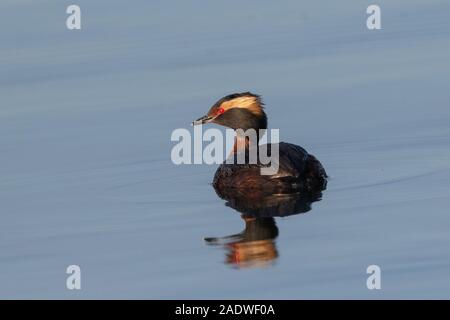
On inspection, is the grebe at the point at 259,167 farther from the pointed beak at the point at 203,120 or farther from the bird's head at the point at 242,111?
the pointed beak at the point at 203,120

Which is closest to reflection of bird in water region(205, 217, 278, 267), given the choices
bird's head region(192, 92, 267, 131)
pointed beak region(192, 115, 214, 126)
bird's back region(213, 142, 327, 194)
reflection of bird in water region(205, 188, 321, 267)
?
reflection of bird in water region(205, 188, 321, 267)

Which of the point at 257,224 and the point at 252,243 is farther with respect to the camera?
the point at 257,224

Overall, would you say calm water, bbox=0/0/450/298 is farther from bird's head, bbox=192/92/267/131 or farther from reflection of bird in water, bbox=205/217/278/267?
bird's head, bbox=192/92/267/131

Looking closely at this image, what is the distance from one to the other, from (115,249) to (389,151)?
4.50 meters

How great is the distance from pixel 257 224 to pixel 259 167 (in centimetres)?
182

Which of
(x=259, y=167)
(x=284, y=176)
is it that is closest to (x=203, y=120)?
(x=259, y=167)

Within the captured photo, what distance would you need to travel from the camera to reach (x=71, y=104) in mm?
18922

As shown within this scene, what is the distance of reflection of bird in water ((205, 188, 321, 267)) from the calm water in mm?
42

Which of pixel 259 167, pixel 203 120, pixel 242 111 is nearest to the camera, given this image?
pixel 259 167

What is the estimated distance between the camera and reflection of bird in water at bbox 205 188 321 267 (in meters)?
12.3

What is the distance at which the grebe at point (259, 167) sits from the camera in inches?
594

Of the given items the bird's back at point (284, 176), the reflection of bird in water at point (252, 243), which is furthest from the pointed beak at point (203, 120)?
the reflection of bird in water at point (252, 243)

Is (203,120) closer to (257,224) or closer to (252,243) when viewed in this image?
(257,224)

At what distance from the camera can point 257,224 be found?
536 inches
